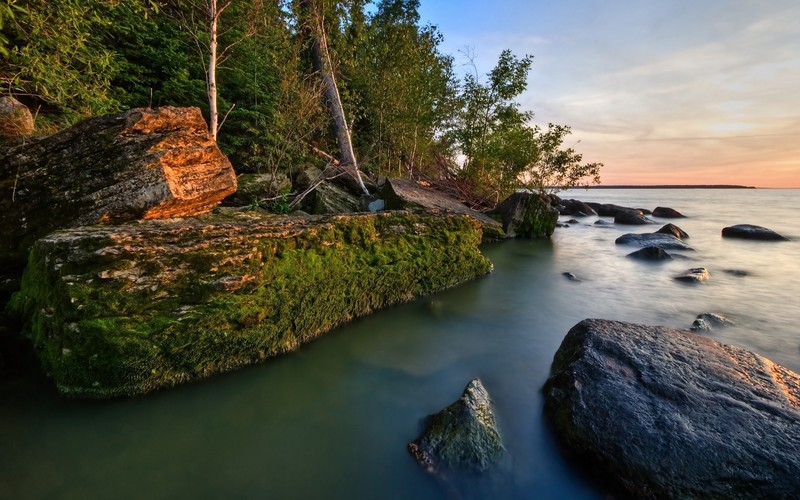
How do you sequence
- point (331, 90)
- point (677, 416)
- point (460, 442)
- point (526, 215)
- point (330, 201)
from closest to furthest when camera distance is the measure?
1. point (677, 416)
2. point (460, 442)
3. point (330, 201)
4. point (331, 90)
5. point (526, 215)

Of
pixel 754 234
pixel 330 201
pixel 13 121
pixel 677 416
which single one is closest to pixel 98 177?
pixel 13 121

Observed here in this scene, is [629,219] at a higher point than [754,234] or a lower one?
lower

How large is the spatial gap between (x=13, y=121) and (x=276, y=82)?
724 centimetres

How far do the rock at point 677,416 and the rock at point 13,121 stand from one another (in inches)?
326

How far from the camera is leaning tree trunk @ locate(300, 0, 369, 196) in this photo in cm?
1195

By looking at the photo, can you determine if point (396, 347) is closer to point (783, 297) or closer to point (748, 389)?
point (748, 389)

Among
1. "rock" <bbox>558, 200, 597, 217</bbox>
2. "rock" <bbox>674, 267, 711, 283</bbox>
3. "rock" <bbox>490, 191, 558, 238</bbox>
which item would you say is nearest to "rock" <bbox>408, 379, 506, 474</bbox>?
"rock" <bbox>674, 267, 711, 283</bbox>

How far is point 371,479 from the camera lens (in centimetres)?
270

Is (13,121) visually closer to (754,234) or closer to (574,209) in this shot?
(754,234)

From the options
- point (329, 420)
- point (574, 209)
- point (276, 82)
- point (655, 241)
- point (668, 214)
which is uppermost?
point (276, 82)

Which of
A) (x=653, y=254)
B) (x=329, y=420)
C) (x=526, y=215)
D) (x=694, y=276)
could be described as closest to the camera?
(x=329, y=420)

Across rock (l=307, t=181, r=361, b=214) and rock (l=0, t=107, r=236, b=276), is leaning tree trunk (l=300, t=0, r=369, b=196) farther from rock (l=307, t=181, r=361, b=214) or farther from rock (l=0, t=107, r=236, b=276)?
rock (l=0, t=107, r=236, b=276)

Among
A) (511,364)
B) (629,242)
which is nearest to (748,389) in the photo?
(511,364)

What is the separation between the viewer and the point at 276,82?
36.3 ft
